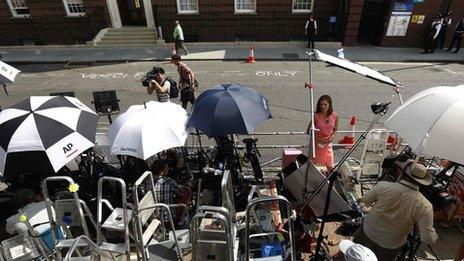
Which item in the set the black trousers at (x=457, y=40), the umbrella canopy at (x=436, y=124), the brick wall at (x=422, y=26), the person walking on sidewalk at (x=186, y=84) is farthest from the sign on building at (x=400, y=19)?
the umbrella canopy at (x=436, y=124)

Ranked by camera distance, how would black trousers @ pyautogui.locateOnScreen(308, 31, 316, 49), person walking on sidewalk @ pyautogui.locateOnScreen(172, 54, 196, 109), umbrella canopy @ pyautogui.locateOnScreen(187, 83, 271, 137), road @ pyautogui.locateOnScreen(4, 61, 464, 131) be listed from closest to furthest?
umbrella canopy @ pyautogui.locateOnScreen(187, 83, 271, 137) → person walking on sidewalk @ pyautogui.locateOnScreen(172, 54, 196, 109) → road @ pyautogui.locateOnScreen(4, 61, 464, 131) → black trousers @ pyautogui.locateOnScreen(308, 31, 316, 49)

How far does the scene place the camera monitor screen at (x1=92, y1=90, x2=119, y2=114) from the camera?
23.5ft

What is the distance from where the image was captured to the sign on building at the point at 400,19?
55.0 feet

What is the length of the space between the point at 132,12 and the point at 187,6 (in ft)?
12.9

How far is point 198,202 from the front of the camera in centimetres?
508

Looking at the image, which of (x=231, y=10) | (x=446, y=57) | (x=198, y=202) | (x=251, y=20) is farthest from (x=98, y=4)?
(x=446, y=57)

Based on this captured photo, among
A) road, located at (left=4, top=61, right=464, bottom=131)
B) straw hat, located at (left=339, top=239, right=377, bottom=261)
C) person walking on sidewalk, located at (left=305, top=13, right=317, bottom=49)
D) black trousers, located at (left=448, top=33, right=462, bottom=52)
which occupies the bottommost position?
road, located at (left=4, top=61, right=464, bottom=131)

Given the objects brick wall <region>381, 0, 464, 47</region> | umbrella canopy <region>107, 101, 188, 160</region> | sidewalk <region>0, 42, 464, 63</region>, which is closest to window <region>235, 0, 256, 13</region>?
sidewalk <region>0, 42, 464, 63</region>

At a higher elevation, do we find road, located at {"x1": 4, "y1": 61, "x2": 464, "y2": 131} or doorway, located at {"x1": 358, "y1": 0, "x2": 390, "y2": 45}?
doorway, located at {"x1": 358, "y1": 0, "x2": 390, "y2": 45}

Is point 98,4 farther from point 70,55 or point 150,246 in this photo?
point 150,246

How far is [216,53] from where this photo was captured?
55.7 ft

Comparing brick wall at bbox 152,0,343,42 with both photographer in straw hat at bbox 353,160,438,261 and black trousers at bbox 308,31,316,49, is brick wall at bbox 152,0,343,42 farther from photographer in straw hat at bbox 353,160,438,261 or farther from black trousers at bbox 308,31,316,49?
photographer in straw hat at bbox 353,160,438,261

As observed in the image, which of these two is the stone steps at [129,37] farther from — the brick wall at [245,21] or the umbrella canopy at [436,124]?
the umbrella canopy at [436,124]

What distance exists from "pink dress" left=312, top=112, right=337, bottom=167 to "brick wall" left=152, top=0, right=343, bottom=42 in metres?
13.8
